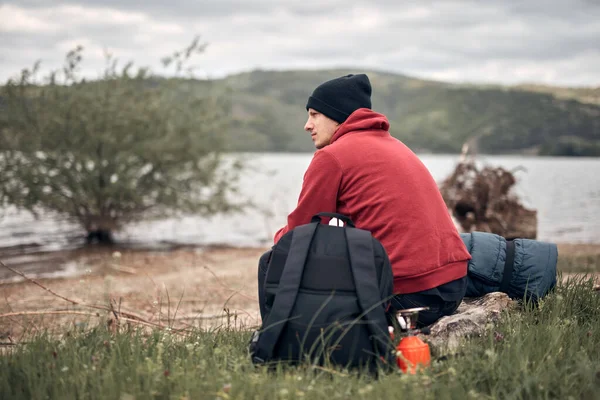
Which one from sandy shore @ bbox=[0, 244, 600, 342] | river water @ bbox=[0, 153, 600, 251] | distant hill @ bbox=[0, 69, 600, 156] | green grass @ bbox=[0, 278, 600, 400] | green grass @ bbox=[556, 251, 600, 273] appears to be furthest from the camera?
distant hill @ bbox=[0, 69, 600, 156]

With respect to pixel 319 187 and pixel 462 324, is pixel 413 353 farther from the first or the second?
pixel 319 187

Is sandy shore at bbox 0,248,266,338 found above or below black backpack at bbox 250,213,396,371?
below

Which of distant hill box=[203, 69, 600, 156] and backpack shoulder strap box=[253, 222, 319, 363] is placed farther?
distant hill box=[203, 69, 600, 156]

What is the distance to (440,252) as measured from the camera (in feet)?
11.3

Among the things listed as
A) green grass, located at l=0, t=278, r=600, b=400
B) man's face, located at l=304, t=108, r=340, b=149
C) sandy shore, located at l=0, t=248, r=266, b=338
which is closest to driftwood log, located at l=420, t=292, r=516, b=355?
green grass, located at l=0, t=278, r=600, b=400

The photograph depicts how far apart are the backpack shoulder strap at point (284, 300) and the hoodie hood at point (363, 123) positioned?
93 cm

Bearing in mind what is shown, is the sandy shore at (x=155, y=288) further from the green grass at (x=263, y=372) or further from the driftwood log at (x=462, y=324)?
the driftwood log at (x=462, y=324)

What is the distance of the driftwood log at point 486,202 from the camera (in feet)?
39.7

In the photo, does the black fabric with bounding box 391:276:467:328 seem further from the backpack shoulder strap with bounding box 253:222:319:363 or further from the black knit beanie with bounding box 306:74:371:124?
the black knit beanie with bounding box 306:74:371:124

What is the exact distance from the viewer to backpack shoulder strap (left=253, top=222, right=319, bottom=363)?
2949 millimetres

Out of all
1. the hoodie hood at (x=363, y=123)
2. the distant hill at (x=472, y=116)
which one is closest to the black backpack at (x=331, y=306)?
the hoodie hood at (x=363, y=123)

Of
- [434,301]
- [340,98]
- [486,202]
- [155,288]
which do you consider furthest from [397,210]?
[486,202]

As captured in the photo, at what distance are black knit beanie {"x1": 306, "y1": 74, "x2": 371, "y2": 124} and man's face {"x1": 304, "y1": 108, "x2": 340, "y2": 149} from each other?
0.05 meters

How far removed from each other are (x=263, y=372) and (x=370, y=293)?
2.16 ft
